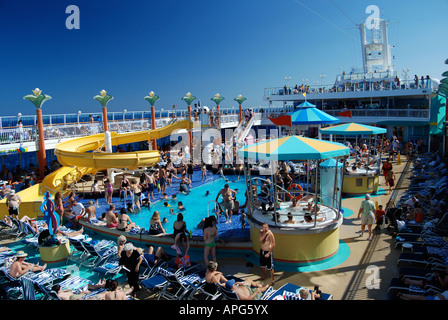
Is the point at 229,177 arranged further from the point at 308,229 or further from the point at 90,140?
the point at 308,229

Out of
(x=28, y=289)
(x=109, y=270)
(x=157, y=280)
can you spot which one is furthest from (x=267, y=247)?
(x=28, y=289)

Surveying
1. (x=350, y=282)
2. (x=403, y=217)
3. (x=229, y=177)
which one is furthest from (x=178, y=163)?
(x=350, y=282)

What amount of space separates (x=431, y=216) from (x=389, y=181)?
4176mm

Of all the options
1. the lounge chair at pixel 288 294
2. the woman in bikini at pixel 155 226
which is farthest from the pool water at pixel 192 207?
the lounge chair at pixel 288 294

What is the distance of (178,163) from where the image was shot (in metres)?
19.5

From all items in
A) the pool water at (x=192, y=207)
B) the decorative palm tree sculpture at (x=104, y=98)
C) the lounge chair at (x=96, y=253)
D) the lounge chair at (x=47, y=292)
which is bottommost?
the pool water at (x=192, y=207)

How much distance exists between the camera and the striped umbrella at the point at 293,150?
7008mm

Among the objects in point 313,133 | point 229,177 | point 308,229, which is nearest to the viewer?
point 308,229

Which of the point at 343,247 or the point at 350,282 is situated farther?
the point at 343,247

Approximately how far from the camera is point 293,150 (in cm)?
721

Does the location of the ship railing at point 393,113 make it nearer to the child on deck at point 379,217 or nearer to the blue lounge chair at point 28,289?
the child on deck at point 379,217

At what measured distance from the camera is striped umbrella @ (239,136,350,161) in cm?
701

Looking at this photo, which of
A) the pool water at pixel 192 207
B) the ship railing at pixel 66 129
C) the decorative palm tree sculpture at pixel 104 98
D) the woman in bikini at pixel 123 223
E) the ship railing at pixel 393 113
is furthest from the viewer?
the ship railing at pixel 393 113

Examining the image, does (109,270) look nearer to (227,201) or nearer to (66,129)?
(227,201)
